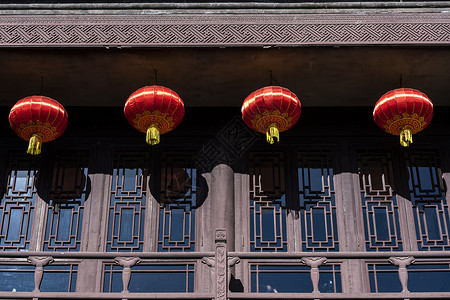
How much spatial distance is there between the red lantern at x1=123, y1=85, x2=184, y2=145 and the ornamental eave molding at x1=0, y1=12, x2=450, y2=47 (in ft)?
1.79

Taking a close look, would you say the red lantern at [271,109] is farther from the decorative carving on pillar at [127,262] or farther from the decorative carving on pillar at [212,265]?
the decorative carving on pillar at [127,262]

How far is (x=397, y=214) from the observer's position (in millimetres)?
7645

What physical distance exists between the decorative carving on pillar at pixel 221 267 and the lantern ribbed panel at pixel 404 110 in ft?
7.54

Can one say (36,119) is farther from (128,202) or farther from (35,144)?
(128,202)

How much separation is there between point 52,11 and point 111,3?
675 millimetres

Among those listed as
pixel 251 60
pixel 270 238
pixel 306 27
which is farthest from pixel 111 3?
pixel 270 238

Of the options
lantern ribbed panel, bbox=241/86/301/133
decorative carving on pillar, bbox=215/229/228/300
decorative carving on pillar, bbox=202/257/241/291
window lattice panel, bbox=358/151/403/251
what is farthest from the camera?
window lattice panel, bbox=358/151/403/251

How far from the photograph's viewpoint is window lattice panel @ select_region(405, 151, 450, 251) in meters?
7.51

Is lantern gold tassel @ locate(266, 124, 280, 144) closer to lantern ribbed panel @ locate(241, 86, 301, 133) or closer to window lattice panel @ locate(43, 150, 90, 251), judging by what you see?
lantern ribbed panel @ locate(241, 86, 301, 133)

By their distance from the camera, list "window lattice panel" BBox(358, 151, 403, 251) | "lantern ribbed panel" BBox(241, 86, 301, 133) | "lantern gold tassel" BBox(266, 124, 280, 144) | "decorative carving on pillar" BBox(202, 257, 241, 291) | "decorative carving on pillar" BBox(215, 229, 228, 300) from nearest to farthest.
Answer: "decorative carving on pillar" BBox(215, 229, 228, 300) → "decorative carving on pillar" BBox(202, 257, 241, 291) → "lantern ribbed panel" BBox(241, 86, 301, 133) → "lantern gold tassel" BBox(266, 124, 280, 144) → "window lattice panel" BBox(358, 151, 403, 251)

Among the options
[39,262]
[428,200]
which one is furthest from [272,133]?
[39,262]

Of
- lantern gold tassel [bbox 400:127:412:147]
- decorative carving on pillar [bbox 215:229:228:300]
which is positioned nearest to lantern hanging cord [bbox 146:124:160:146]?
decorative carving on pillar [bbox 215:229:228:300]

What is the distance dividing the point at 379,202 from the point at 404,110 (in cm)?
119

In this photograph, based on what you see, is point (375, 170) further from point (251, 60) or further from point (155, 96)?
point (155, 96)
